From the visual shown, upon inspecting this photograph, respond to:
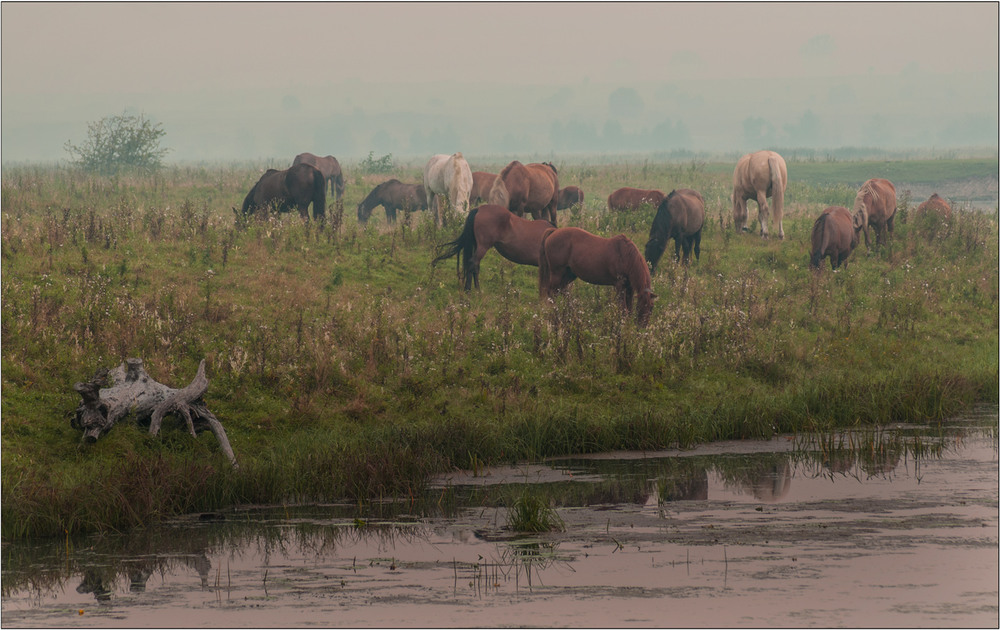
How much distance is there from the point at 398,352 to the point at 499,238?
5.62 metres

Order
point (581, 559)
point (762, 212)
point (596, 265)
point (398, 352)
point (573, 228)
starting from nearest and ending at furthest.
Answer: point (581, 559), point (398, 352), point (596, 265), point (573, 228), point (762, 212)

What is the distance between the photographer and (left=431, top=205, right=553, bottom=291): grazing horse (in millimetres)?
23438

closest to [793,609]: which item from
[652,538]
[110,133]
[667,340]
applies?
[652,538]

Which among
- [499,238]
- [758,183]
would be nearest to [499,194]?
[499,238]

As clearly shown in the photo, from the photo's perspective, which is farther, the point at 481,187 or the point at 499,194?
the point at 481,187

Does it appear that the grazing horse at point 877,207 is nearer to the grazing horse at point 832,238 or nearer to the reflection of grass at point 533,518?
the grazing horse at point 832,238

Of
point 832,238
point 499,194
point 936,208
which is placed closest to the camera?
point 832,238

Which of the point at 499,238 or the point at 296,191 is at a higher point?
the point at 296,191

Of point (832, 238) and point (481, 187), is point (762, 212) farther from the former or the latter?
point (481, 187)

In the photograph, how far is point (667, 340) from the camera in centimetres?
1980

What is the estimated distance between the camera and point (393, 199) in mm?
38500

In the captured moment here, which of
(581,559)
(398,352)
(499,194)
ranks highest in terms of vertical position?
(499,194)

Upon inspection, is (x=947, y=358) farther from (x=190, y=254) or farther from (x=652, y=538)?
(x=190, y=254)

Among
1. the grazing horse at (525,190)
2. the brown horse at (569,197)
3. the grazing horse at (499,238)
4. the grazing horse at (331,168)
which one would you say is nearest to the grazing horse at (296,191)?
the grazing horse at (525,190)
